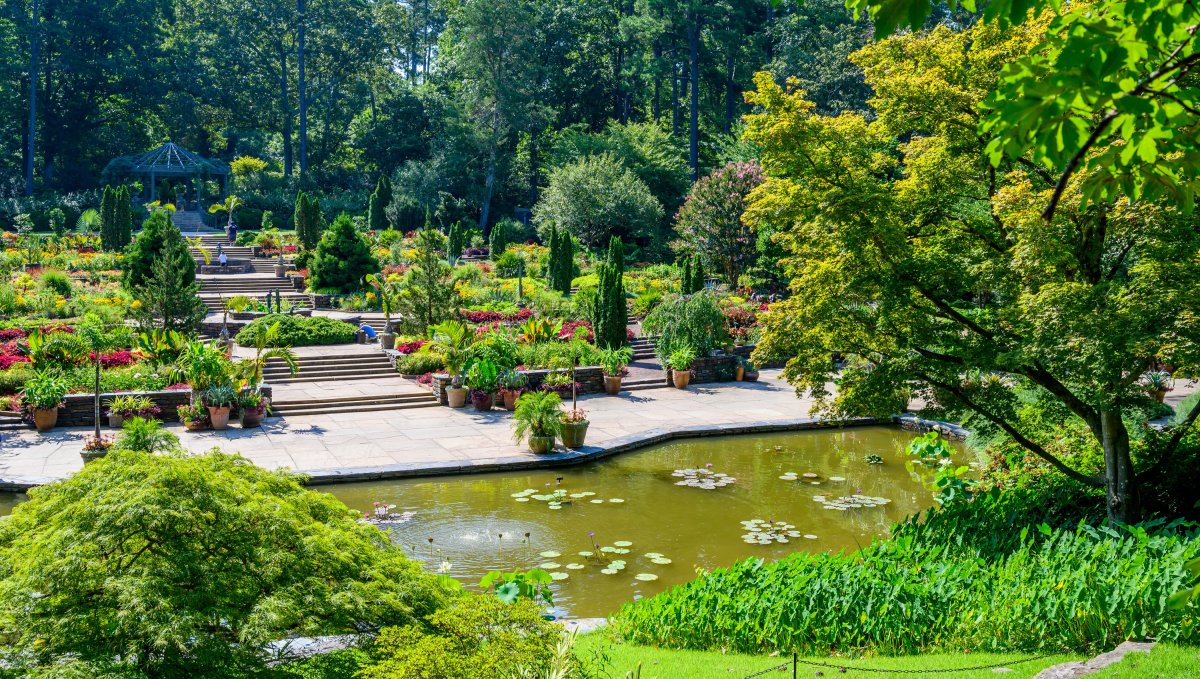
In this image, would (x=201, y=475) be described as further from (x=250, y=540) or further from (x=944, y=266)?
(x=944, y=266)

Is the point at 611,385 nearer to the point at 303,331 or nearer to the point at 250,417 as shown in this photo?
the point at 250,417

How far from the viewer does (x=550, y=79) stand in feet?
180

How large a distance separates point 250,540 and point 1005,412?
7301mm

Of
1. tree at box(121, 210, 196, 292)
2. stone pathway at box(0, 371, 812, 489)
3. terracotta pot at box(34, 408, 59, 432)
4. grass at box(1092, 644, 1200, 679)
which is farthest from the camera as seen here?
tree at box(121, 210, 196, 292)

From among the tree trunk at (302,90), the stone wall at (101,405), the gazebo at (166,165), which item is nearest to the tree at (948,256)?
the stone wall at (101,405)

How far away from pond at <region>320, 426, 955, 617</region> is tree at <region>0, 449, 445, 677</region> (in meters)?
3.62

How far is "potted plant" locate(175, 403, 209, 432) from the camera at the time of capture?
628 inches

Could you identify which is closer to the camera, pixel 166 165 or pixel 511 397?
pixel 511 397

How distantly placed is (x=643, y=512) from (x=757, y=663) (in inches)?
218

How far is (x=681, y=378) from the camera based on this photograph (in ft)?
69.5

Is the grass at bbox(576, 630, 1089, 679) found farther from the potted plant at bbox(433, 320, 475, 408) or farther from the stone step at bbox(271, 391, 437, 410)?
the stone step at bbox(271, 391, 437, 410)

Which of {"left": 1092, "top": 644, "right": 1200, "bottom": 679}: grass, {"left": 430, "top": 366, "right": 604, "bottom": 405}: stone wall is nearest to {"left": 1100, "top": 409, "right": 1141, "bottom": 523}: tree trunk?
{"left": 1092, "top": 644, "right": 1200, "bottom": 679}: grass

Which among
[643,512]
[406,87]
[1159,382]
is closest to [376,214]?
[406,87]

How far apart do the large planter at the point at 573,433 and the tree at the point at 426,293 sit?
866 centimetres
